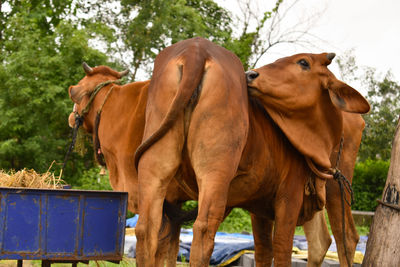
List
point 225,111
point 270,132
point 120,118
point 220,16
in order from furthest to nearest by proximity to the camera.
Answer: point 220,16 < point 120,118 < point 270,132 < point 225,111

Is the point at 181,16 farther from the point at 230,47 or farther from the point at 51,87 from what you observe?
the point at 51,87

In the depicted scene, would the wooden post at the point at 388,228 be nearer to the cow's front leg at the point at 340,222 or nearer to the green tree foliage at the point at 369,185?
the cow's front leg at the point at 340,222

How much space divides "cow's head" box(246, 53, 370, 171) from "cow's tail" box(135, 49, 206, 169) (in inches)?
28.9

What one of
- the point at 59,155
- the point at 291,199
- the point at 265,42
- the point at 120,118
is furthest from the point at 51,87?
the point at 265,42

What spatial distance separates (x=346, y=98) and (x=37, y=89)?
8659 mm

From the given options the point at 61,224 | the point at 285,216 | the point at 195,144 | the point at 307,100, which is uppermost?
the point at 307,100

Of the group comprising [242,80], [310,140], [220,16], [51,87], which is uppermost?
[220,16]

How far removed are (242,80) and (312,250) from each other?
2.62 meters

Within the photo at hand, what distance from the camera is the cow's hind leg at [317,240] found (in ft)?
20.0

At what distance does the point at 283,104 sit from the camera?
4.58 meters

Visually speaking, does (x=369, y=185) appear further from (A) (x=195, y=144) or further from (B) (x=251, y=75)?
(A) (x=195, y=144)

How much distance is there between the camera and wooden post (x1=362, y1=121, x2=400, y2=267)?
4668 millimetres

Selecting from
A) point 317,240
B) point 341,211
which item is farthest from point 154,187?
point 317,240

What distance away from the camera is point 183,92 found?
3.74 metres
